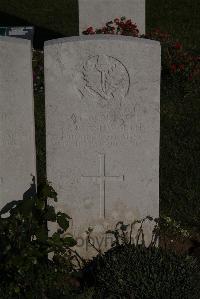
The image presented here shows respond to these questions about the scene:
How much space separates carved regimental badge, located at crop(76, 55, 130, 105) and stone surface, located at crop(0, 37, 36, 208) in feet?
1.37

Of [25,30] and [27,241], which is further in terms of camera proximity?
[25,30]

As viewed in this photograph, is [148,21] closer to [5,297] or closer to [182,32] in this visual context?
[182,32]

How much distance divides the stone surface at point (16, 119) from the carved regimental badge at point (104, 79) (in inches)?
16.4

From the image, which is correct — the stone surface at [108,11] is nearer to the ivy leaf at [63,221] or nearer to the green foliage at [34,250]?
the green foliage at [34,250]

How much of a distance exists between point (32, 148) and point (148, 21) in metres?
11.4

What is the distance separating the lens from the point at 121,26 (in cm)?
1128

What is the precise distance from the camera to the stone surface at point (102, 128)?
4.96 m

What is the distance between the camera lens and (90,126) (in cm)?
513

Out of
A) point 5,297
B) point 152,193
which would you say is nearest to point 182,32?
point 152,193

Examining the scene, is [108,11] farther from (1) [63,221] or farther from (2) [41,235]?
(2) [41,235]

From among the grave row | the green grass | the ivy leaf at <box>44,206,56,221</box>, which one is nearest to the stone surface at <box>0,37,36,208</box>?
the grave row

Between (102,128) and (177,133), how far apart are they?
137 inches

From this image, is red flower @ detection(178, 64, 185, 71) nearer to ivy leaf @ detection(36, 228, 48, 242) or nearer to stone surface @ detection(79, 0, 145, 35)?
stone surface @ detection(79, 0, 145, 35)

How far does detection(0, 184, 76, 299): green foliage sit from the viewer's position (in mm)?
4738
